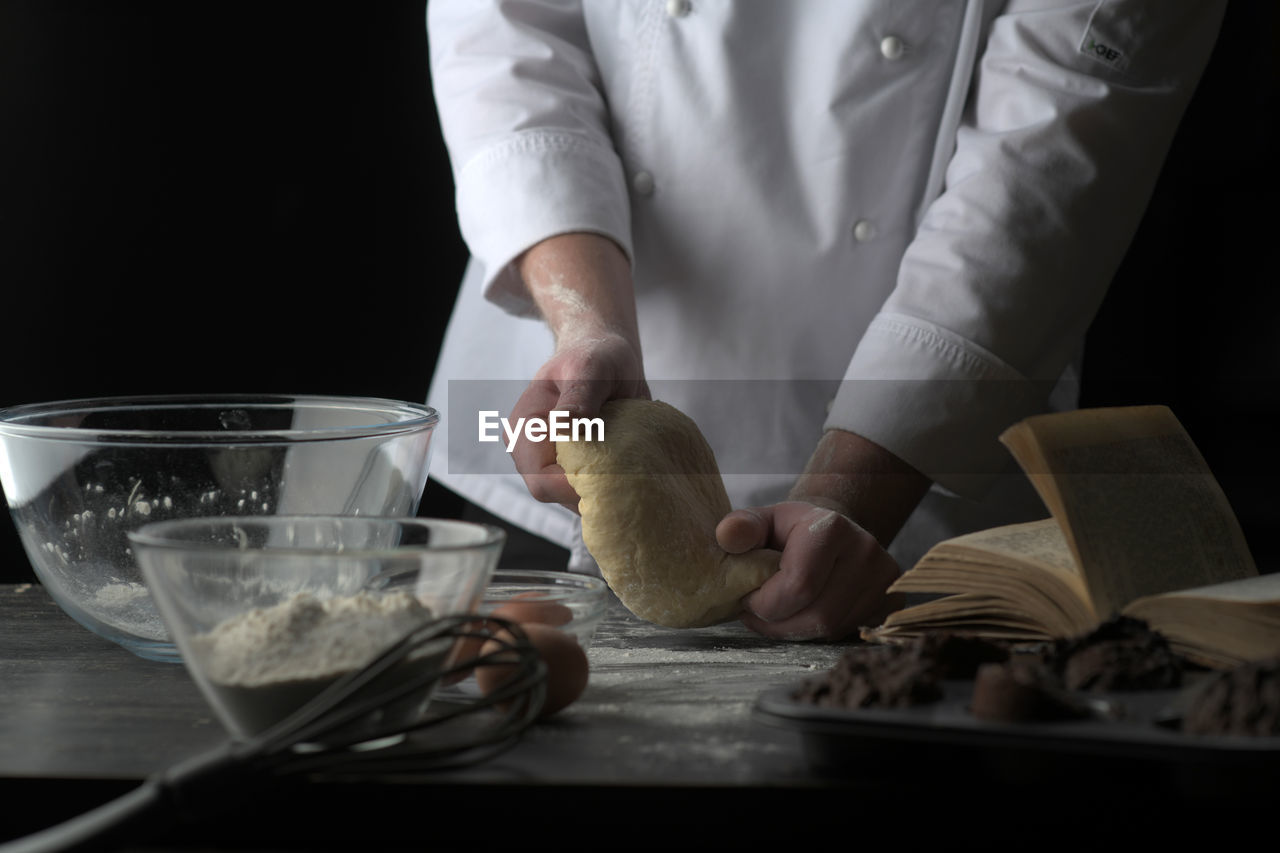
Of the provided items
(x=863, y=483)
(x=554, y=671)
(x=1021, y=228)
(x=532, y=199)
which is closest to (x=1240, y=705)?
(x=554, y=671)

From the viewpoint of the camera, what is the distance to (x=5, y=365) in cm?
197

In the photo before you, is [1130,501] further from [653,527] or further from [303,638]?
[303,638]

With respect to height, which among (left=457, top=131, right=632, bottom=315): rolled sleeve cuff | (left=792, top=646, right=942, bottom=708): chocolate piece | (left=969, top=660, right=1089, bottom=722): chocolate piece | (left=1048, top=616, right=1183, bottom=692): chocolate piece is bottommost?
(left=1048, top=616, right=1183, bottom=692): chocolate piece

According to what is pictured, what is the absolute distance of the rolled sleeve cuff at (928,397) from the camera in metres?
1.21

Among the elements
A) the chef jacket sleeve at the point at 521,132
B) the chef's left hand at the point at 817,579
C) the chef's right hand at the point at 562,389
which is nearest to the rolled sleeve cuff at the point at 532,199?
the chef jacket sleeve at the point at 521,132

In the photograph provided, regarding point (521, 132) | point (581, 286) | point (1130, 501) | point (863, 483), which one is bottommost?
point (863, 483)

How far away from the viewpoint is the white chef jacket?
4.11 feet

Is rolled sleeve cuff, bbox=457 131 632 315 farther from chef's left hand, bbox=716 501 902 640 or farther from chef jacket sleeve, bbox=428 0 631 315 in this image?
Answer: chef's left hand, bbox=716 501 902 640

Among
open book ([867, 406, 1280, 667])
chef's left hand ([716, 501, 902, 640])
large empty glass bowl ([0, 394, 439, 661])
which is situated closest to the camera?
open book ([867, 406, 1280, 667])

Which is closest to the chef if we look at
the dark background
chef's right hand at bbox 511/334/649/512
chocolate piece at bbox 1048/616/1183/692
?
chef's right hand at bbox 511/334/649/512

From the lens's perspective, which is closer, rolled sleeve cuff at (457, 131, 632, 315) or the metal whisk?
the metal whisk

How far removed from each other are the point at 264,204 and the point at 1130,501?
1688 millimetres

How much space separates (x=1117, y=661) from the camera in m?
0.62

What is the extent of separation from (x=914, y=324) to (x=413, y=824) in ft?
2.83
